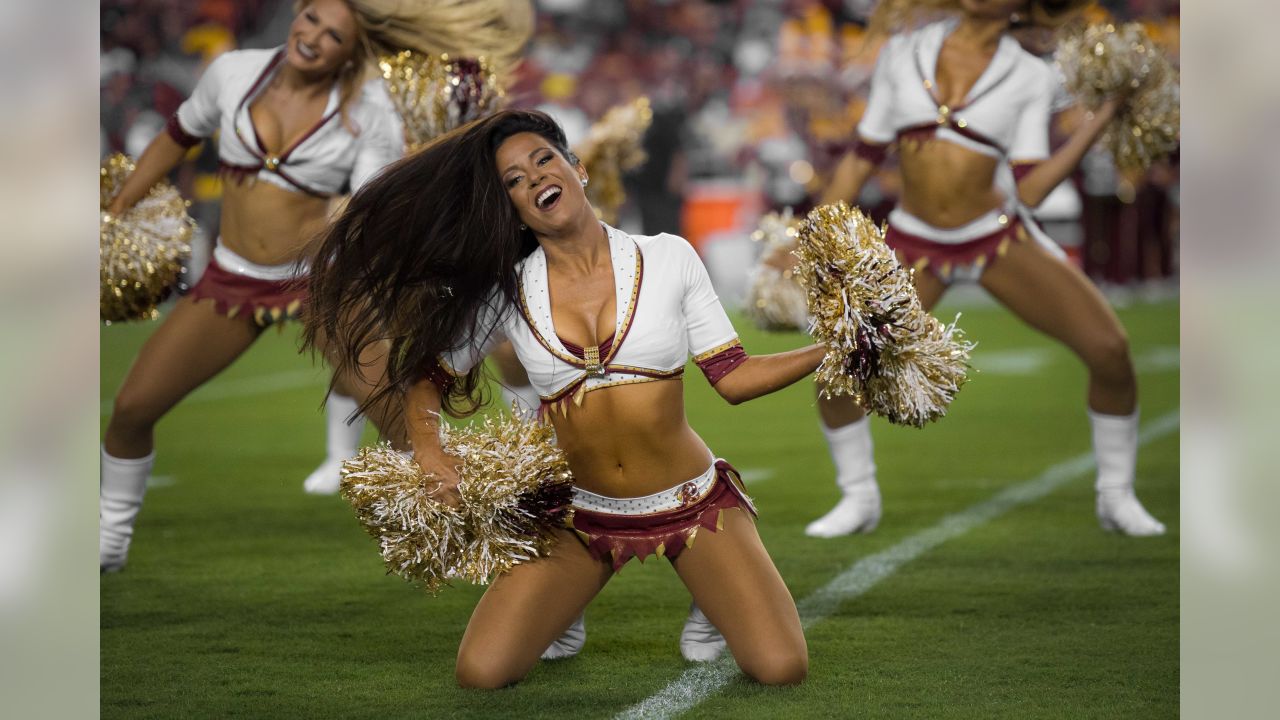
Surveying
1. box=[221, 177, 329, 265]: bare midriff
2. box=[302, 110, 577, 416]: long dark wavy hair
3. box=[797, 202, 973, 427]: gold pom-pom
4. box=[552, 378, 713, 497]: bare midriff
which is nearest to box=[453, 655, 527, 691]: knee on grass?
box=[552, 378, 713, 497]: bare midriff

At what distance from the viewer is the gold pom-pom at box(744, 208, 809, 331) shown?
12.0 feet

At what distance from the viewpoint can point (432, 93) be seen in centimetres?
399

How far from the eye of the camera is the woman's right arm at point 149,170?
405cm

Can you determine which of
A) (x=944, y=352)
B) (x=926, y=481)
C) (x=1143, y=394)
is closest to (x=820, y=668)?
(x=944, y=352)

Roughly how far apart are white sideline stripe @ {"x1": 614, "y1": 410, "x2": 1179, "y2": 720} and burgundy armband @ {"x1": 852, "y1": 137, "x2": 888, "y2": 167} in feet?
3.74

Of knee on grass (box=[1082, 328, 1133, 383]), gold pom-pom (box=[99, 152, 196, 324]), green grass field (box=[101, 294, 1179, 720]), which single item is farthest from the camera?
knee on grass (box=[1082, 328, 1133, 383])

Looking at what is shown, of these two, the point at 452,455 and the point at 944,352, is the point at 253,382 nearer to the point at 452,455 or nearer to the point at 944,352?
the point at 452,455

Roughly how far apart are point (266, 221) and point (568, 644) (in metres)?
1.47

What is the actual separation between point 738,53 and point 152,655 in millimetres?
14480

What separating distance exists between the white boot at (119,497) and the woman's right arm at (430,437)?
136cm

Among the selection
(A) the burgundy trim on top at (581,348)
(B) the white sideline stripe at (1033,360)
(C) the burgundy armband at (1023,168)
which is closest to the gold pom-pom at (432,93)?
(A) the burgundy trim on top at (581,348)

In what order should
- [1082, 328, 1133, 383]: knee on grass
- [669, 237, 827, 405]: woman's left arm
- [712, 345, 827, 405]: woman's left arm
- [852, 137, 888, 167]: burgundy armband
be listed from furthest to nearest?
1. [852, 137, 888, 167]: burgundy armband
2. [1082, 328, 1133, 383]: knee on grass
3. [669, 237, 827, 405]: woman's left arm
4. [712, 345, 827, 405]: woman's left arm

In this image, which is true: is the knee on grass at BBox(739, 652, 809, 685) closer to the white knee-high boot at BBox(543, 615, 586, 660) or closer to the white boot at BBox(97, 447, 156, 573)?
the white knee-high boot at BBox(543, 615, 586, 660)

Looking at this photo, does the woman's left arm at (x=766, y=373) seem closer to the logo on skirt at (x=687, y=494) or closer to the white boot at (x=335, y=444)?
the logo on skirt at (x=687, y=494)
